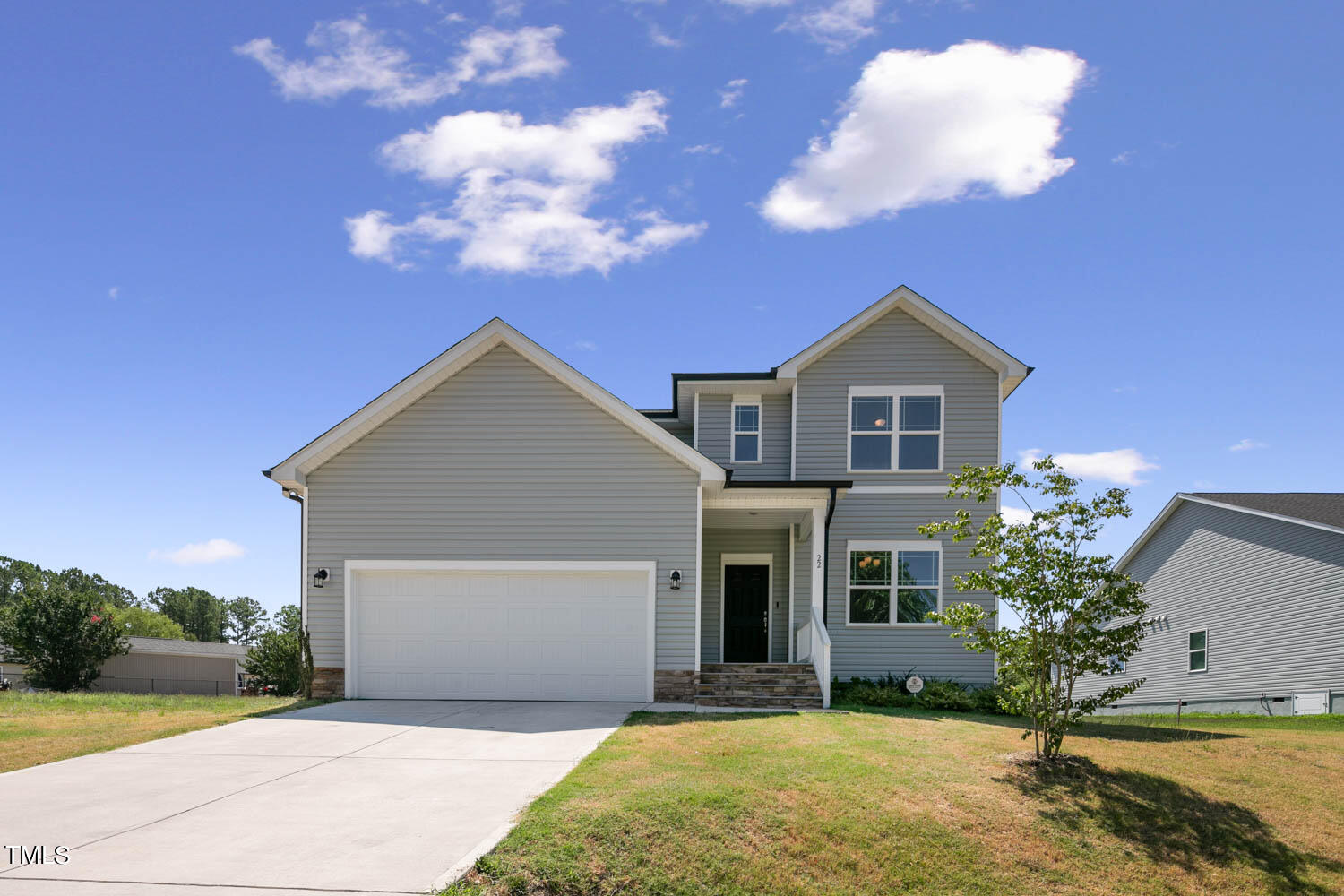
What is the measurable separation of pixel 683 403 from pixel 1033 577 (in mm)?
11245

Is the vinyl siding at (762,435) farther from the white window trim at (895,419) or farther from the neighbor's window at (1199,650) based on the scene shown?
the neighbor's window at (1199,650)

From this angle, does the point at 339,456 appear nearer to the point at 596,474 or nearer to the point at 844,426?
the point at 596,474

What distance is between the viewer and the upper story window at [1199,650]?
23641mm

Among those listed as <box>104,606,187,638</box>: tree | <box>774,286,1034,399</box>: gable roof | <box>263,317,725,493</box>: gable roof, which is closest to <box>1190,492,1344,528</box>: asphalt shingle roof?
<box>774,286,1034,399</box>: gable roof

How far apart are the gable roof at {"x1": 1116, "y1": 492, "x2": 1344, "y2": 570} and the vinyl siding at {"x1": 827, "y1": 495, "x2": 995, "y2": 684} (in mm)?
6901

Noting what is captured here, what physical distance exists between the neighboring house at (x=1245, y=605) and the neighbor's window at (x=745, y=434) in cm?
803

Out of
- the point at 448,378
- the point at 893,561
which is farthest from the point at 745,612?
the point at 448,378

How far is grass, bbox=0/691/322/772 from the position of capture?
11133mm

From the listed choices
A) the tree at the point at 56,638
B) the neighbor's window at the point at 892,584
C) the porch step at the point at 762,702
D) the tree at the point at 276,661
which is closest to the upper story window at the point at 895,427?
the neighbor's window at the point at 892,584

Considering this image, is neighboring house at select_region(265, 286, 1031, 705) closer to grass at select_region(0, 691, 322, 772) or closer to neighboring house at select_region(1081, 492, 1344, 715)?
grass at select_region(0, 691, 322, 772)

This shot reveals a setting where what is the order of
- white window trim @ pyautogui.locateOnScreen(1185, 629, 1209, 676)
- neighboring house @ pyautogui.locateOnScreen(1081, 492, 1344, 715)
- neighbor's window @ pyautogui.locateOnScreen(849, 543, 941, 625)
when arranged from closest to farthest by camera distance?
neighbor's window @ pyautogui.locateOnScreen(849, 543, 941, 625) < neighboring house @ pyautogui.locateOnScreen(1081, 492, 1344, 715) < white window trim @ pyautogui.locateOnScreen(1185, 629, 1209, 676)

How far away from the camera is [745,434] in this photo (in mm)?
19859

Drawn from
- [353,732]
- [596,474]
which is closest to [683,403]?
[596,474]

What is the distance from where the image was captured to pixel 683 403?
20.5 meters
